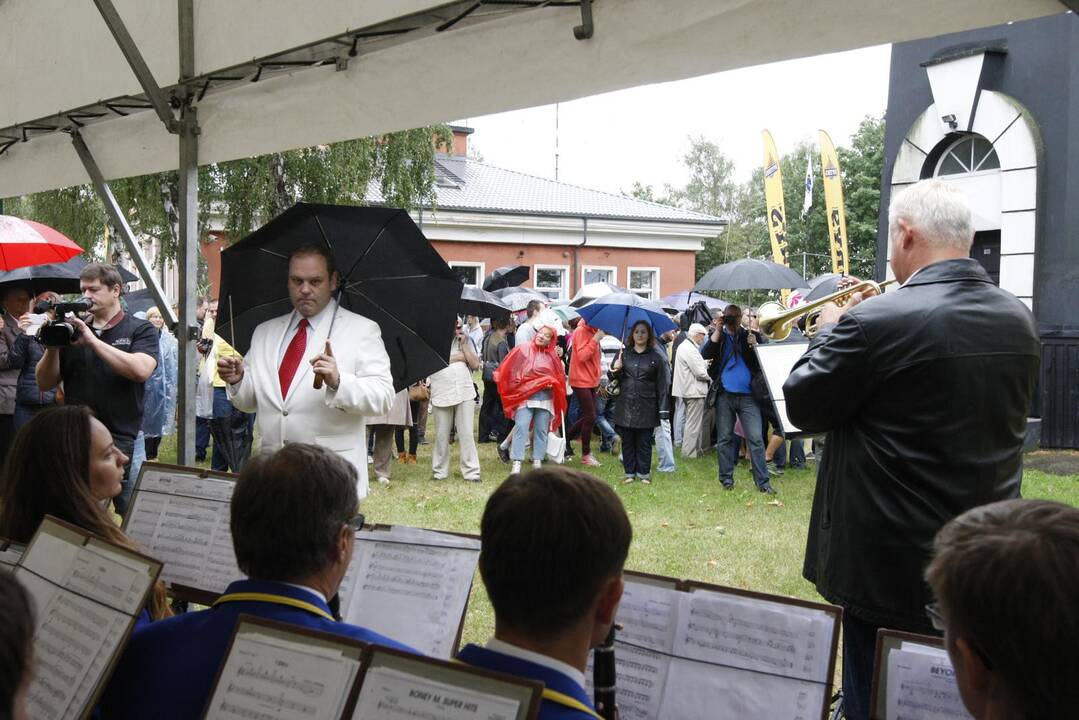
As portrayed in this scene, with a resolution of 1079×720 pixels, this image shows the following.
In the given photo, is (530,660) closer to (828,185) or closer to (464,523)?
(464,523)

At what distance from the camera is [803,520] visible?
27.5 feet

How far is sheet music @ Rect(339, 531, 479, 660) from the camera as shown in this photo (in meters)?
2.32

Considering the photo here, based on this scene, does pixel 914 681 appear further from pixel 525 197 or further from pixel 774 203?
pixel 525 197

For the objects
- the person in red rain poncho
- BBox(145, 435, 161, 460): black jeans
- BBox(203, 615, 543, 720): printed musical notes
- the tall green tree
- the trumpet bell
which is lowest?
BBox(145, 435, 161, 460): black jeans

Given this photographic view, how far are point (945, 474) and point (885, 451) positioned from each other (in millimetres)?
165

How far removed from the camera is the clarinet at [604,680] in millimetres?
1801

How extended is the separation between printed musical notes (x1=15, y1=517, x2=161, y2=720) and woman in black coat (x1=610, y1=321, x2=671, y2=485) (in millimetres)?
8165

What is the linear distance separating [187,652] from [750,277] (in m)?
12.2

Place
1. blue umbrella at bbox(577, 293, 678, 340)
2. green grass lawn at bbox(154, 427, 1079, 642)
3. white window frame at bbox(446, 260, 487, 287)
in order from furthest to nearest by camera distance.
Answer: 1. white window frame at bbox(446, 260, 487, 287)
2. blue umbrella at bbox(577, 293, 678, 340)
3. green grass lawn at bbox(154, 427, 1079, 642)

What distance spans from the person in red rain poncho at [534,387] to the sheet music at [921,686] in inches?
347

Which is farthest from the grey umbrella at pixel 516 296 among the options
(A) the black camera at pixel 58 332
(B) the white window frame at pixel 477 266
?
(A) the black camera at pixel 58 332

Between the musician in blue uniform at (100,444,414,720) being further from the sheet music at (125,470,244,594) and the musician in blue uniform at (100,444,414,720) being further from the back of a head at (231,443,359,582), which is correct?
the sheet music at (125,470,244,594)

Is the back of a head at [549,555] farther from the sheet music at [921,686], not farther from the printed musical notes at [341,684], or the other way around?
the sheet music at [921,686]

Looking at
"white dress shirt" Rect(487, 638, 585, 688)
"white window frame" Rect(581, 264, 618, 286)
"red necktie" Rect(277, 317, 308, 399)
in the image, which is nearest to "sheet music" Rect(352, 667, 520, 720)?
"white dress shirt" Rect(487, 638, 585, 688)
